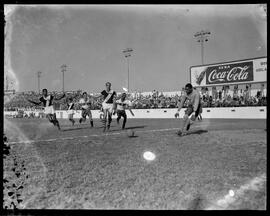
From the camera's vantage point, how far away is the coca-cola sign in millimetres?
29812

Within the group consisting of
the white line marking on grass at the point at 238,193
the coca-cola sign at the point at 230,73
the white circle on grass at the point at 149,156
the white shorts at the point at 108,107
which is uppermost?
the coca-cola sign at the point at 230,73

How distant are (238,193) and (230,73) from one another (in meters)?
28.0

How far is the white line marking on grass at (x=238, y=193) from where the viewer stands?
3.94m

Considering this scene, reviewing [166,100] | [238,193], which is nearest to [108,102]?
[238,193]

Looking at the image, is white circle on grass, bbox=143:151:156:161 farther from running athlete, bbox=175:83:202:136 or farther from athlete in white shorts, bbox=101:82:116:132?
athlete in white shorts, bbox=101:82:116:132

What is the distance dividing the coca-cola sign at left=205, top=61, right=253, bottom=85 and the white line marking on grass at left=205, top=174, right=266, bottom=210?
26.8 meters

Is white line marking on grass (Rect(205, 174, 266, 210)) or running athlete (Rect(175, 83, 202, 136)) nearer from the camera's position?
white line marking on grass (Rect(205, 174, 266, 210))

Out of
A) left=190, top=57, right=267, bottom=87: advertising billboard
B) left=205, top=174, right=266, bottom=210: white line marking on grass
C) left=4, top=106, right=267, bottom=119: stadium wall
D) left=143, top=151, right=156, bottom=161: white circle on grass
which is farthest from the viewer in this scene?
left=190, top=57, right=267, bottom=87: advertising billboard

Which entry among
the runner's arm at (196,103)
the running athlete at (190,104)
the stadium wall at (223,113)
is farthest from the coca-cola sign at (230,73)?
the runner's arm at (196,103)

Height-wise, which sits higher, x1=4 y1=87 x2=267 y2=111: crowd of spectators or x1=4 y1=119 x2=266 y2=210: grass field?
x1=4 y1=87 x2=267 y2=111: crowd of spectators

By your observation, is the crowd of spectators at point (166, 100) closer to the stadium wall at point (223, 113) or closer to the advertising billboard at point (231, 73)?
the stadium wall at point (223, 113)

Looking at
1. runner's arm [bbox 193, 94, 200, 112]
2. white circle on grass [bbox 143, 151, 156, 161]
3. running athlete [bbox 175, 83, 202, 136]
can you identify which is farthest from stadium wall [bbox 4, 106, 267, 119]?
white circle on grass [bbox 143, 151, 156, 161]

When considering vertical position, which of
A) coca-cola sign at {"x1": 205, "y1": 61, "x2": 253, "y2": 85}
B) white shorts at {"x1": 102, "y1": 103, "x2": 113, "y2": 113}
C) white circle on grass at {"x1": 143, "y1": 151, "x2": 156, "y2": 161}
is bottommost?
A: white circle on grass at {"x1": 143, "y1": 151, "x2": 156, "y2": 161}

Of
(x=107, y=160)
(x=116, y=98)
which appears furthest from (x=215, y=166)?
(x=116, y=98)
